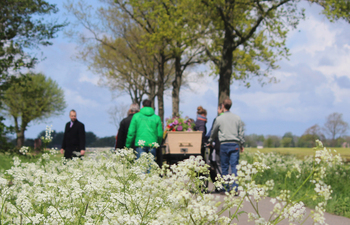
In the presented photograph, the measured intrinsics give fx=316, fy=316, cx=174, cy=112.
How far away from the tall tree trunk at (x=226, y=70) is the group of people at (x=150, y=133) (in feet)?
22.3

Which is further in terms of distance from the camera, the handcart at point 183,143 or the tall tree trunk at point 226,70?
the tall tree trunk at point 226,70

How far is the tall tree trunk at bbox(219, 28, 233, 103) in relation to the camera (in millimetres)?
15953

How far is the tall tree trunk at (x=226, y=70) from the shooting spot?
52.3ft

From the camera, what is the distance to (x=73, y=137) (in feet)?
30.7

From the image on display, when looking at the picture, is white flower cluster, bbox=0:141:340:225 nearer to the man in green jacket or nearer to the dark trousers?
the man in green jacket

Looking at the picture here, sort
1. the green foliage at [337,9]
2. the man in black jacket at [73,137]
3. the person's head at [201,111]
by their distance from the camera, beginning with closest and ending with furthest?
the man in black jacket at [73,137] → the person's head at [201,111] → the green foliage at [337,9]

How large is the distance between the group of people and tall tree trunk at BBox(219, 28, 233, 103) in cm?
680

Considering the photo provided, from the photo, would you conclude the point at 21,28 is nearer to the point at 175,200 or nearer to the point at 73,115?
the point at 73,115

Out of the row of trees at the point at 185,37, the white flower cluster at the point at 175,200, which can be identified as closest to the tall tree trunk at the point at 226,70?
the row of trees at the point at 185,37

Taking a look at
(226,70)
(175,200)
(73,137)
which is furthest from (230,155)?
(226,70)

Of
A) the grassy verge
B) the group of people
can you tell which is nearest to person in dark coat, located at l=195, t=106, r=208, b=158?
the group of people

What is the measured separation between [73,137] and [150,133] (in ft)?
11.0

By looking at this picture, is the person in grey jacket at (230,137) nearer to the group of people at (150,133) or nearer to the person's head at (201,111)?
the group of people at (150,133)

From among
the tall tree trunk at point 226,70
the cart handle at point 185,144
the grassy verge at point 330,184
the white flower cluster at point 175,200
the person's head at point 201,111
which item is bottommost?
the grassy verge at point 330,184
